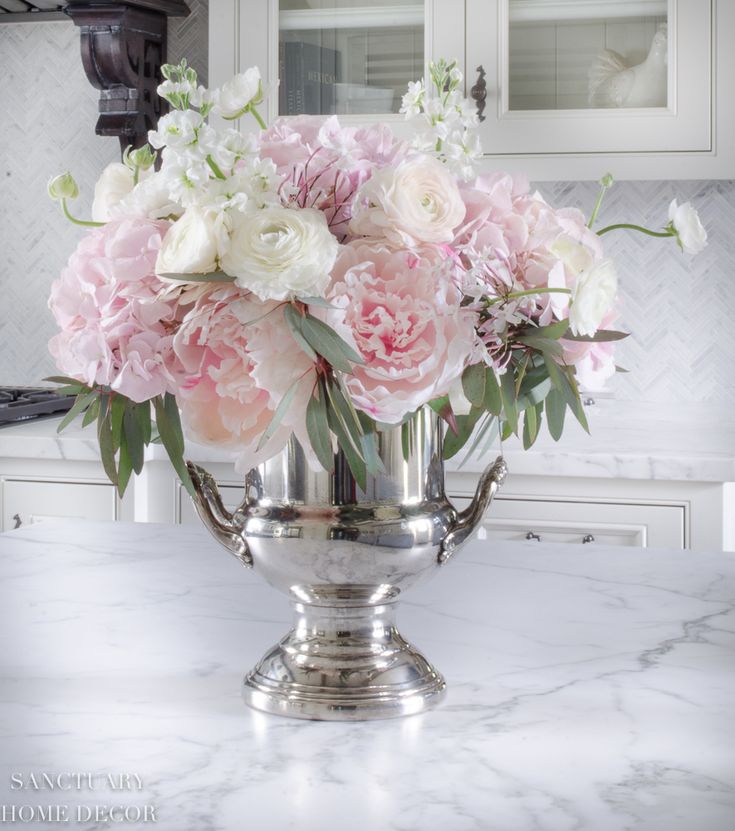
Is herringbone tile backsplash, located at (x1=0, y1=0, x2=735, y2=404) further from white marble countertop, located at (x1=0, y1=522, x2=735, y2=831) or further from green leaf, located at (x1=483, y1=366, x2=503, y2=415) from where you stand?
green leaf, located at (x1=483, y1=366, x2=503, y2=415)

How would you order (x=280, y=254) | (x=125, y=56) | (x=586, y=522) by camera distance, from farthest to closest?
(x=125, y=56)
(x=586, y=522)
(x=280, y=254)

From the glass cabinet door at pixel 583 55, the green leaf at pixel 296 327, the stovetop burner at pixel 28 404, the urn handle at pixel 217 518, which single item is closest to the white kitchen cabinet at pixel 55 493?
the stovetop burner at pixel 28 404

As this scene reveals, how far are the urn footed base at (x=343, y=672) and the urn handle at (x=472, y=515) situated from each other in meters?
0.07

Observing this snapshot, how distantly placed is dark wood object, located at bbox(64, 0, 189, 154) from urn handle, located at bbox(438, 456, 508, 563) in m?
1.96

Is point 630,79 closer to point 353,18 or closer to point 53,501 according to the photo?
point 353,18

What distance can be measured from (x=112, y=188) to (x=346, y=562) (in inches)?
12.6

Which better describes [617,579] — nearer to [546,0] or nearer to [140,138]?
[546,0]

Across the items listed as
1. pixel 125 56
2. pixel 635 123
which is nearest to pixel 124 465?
pixel 635 123

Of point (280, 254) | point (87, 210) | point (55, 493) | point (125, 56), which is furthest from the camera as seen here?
point (87, 210)

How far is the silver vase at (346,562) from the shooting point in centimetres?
82

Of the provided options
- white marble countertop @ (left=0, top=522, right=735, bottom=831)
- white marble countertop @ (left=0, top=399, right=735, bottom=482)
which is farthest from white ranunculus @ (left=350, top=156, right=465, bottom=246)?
white marble countertop @ (left=0, top=399, right=735, bottom=482)

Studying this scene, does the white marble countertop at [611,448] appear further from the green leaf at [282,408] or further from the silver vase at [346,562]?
the green leaf at [282,408]

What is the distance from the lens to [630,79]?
2324 millimetres

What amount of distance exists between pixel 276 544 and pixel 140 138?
2.09 metres
